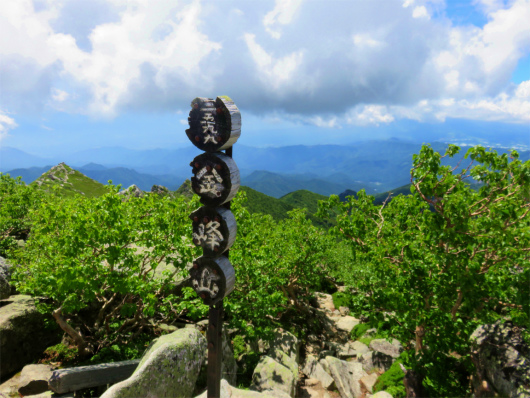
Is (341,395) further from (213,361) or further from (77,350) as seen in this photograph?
(77,350)

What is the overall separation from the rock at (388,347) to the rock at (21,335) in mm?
17299

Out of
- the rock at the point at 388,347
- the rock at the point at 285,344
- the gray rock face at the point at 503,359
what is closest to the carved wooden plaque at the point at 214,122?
the gray rock face at the point at 503,359

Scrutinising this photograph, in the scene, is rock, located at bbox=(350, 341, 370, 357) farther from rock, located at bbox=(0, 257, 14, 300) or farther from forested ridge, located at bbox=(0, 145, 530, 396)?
rock, located at bbox=(0, 257, 14, 300)

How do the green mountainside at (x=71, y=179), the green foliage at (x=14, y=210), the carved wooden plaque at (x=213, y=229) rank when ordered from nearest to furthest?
the carved wooden plaque at (x=213, y=229), the green foliage at (x=14, y=210), the green mountainside at (x=71, y=179)

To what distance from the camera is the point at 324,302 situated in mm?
31328

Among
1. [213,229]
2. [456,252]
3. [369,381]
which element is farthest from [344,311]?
[213,229]

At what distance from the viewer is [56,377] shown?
32.4 ft

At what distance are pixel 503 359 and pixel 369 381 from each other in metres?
7.57

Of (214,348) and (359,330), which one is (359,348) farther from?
(214,348)

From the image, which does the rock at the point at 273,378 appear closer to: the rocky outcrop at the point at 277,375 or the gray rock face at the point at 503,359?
the rocky outcrop at the point at 277,375

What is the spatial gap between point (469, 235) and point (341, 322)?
20104mm

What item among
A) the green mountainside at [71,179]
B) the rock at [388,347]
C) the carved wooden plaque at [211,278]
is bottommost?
the rock at [388,347]

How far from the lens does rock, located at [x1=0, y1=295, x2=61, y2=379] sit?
39.0 feet

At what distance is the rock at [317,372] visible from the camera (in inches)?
616
